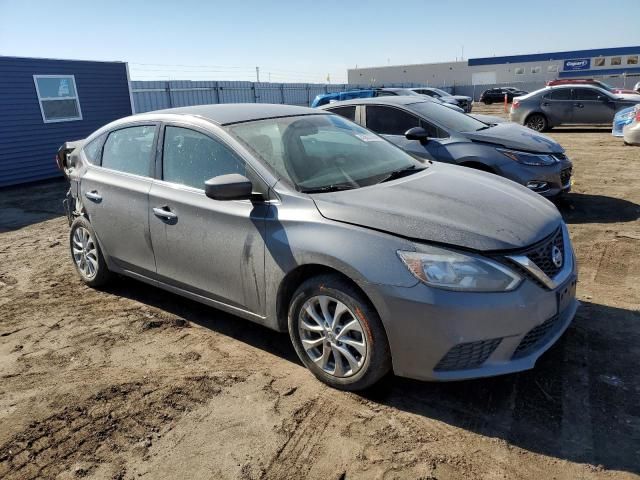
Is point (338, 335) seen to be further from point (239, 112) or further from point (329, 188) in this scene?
point (239, 112)

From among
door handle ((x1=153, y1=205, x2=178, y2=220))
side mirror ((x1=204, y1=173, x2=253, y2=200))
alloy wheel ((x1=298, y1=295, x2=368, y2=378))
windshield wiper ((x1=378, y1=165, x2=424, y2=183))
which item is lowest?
alloy wheel ((x1=298, y1=295, x2=368, y2=378))

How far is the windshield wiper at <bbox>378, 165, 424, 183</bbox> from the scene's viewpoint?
3.52 m

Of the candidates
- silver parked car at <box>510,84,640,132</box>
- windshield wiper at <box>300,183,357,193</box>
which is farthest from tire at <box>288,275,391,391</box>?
silver parked car at <box>510,84,640,132</box>

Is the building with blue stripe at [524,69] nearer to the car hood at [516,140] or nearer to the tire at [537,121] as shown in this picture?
the tire at [537,121]

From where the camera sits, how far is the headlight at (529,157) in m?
6.25

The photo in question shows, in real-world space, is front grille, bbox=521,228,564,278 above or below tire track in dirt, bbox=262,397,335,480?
above

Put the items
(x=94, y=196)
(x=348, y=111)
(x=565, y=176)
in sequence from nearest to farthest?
1. (x=94, y=196)
2. (x=565, y=176)
3. (x=348, y=111)

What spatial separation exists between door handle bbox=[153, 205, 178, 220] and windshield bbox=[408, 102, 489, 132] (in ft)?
13.6

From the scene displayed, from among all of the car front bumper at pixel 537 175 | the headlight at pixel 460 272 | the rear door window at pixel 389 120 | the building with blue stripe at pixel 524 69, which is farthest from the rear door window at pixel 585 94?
the building with blue stripe at pixel 524 69

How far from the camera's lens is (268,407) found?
2955 mm

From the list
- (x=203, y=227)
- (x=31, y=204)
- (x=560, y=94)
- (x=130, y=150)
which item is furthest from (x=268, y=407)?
(x=560, y=94)

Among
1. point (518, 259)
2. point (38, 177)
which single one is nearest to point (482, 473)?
point (518, 259)

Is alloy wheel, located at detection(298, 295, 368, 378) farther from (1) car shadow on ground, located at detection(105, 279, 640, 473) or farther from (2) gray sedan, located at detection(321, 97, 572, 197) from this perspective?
(2) gray sedan, located at detection(321, 97, 572, 197)

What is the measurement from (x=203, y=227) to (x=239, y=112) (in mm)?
1025
